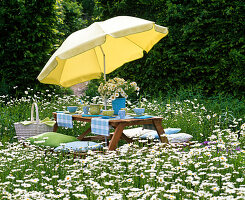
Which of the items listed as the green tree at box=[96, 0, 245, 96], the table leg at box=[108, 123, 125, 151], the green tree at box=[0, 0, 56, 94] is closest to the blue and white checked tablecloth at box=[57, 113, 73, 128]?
the table leg at box=[108, 123, 125, 151]

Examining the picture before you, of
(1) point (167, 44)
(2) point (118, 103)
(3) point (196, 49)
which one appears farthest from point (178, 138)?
(1) point (167, 44)

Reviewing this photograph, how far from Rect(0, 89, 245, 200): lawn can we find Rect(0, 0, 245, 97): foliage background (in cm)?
91

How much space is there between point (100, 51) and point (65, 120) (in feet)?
4.92

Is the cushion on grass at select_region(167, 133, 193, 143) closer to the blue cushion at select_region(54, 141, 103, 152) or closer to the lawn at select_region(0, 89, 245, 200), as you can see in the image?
the lawn at select_region(0, 89, 245, 200)

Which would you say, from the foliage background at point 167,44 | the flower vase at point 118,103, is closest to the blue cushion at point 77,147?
the flower vase at point 118,103

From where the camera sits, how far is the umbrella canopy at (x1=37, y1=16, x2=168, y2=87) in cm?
507

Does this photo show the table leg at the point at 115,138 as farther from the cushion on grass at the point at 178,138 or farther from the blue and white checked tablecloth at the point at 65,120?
the blue and white checked tablecloth at the point at 65,120

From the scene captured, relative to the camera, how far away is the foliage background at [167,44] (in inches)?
304

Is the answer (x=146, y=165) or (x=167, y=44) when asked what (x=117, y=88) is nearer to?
(x=146, y=165)

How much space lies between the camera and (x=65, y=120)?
571cm

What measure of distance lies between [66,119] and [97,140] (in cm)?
82

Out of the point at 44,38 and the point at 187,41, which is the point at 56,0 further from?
the point at 187,41

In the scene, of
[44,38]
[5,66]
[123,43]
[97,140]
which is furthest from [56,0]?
[97,140]

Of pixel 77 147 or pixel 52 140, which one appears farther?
pixel 52 140
